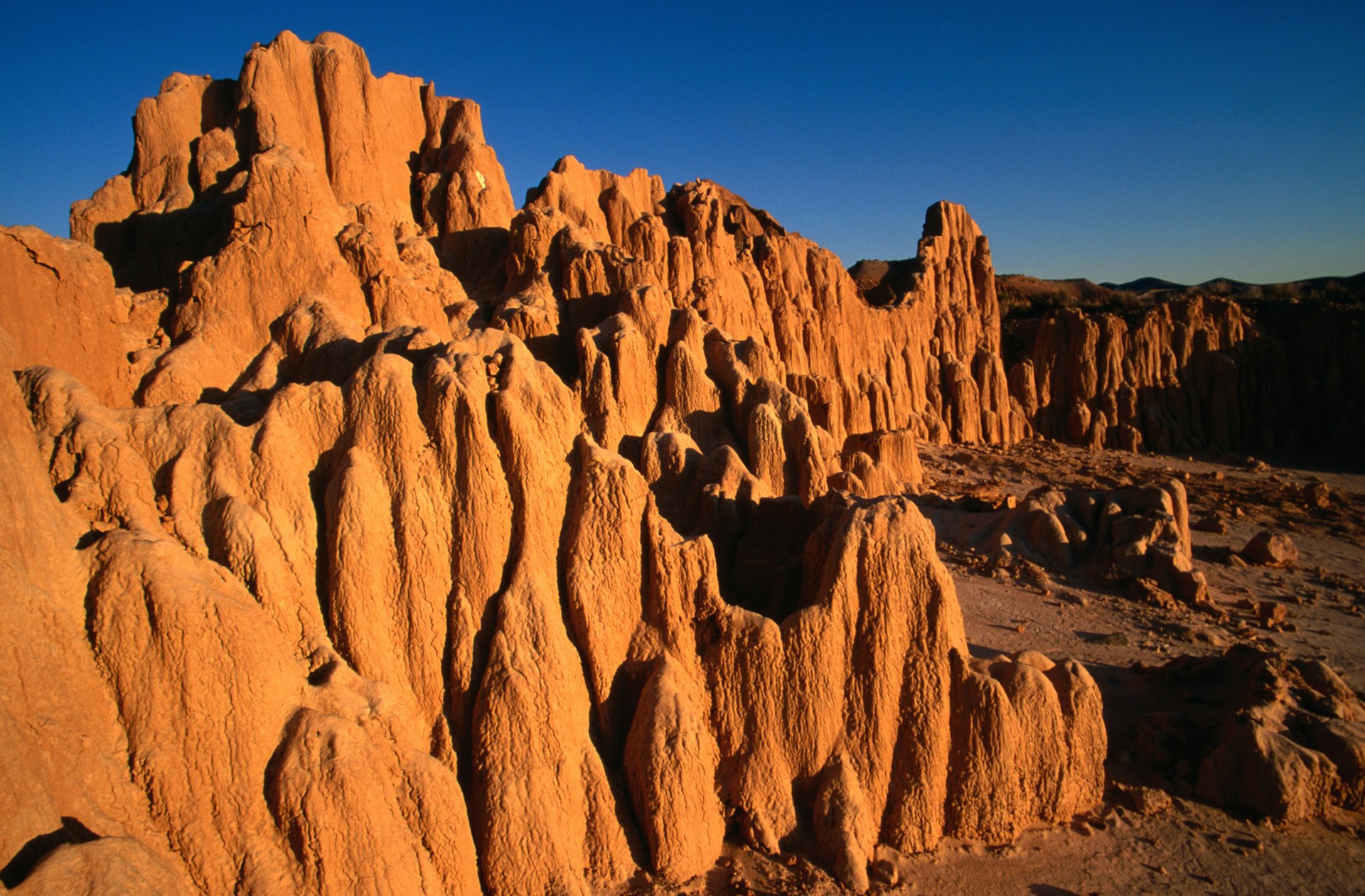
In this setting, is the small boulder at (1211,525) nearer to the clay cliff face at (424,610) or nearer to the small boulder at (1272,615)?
the small boulder at (1272,615)

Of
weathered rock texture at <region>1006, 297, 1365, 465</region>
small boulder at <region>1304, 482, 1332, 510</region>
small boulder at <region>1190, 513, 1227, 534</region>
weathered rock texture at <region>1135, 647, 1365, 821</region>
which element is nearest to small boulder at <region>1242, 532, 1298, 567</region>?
small boulder at <region>1190, 513, 1227, 534</region>

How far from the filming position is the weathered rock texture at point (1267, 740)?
345 inches

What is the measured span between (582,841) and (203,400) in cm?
690

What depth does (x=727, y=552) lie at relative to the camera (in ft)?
32.1

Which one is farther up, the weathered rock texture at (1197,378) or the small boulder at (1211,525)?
the weathered rock texture at (1197,378)

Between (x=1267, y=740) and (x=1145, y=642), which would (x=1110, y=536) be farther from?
(x=1267, y=740)

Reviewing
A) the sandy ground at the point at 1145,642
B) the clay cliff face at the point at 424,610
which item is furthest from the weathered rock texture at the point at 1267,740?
the clay cliff face at the point at 424,610

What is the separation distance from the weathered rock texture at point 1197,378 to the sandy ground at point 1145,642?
14.2 ft

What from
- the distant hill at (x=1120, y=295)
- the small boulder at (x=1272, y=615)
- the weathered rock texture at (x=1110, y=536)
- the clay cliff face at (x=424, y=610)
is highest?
the distant hill at (x=1120, y=295)

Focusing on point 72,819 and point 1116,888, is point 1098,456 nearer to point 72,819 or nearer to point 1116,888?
point 1116,888

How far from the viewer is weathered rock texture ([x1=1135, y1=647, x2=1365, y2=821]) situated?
8758mm

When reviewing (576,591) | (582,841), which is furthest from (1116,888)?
(576,591)

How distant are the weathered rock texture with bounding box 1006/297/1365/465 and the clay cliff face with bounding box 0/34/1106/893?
27.3 metres

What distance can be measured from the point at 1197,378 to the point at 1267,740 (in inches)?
1230
